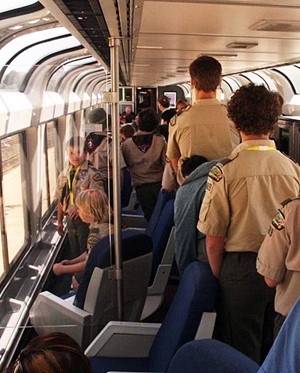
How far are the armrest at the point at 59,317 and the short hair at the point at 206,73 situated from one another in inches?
58.1

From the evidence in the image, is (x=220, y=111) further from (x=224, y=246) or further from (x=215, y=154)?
(x=224, y=246)

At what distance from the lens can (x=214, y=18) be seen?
2.57 m

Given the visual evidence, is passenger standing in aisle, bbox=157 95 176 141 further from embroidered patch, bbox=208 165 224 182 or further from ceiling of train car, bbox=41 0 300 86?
embroidered patch, bbox=208 165 224 182

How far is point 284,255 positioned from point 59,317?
1.48m

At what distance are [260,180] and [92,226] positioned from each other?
1071mm

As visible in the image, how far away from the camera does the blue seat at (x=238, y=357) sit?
960 millimetres

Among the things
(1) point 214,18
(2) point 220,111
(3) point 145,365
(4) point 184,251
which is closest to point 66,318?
(3) point 145,365

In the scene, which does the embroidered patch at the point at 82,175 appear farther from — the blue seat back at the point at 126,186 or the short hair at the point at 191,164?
the blue seat back at the point at 126,186

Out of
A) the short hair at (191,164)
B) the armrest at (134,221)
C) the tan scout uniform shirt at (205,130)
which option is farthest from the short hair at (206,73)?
the armrest at (134,221)

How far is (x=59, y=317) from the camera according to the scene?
291 cm

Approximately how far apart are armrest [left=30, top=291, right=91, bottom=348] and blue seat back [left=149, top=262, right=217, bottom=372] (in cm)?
79

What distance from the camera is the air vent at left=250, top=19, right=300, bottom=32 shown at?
2670 millimetres

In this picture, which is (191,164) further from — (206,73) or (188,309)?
(188,309)

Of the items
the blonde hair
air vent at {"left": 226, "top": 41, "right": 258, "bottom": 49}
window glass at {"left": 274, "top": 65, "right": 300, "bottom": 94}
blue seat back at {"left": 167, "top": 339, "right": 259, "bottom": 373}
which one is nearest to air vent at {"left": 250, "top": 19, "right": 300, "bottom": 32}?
air vent at {"left": 226, "top": 41, "right": 258, "bottom": 49}
